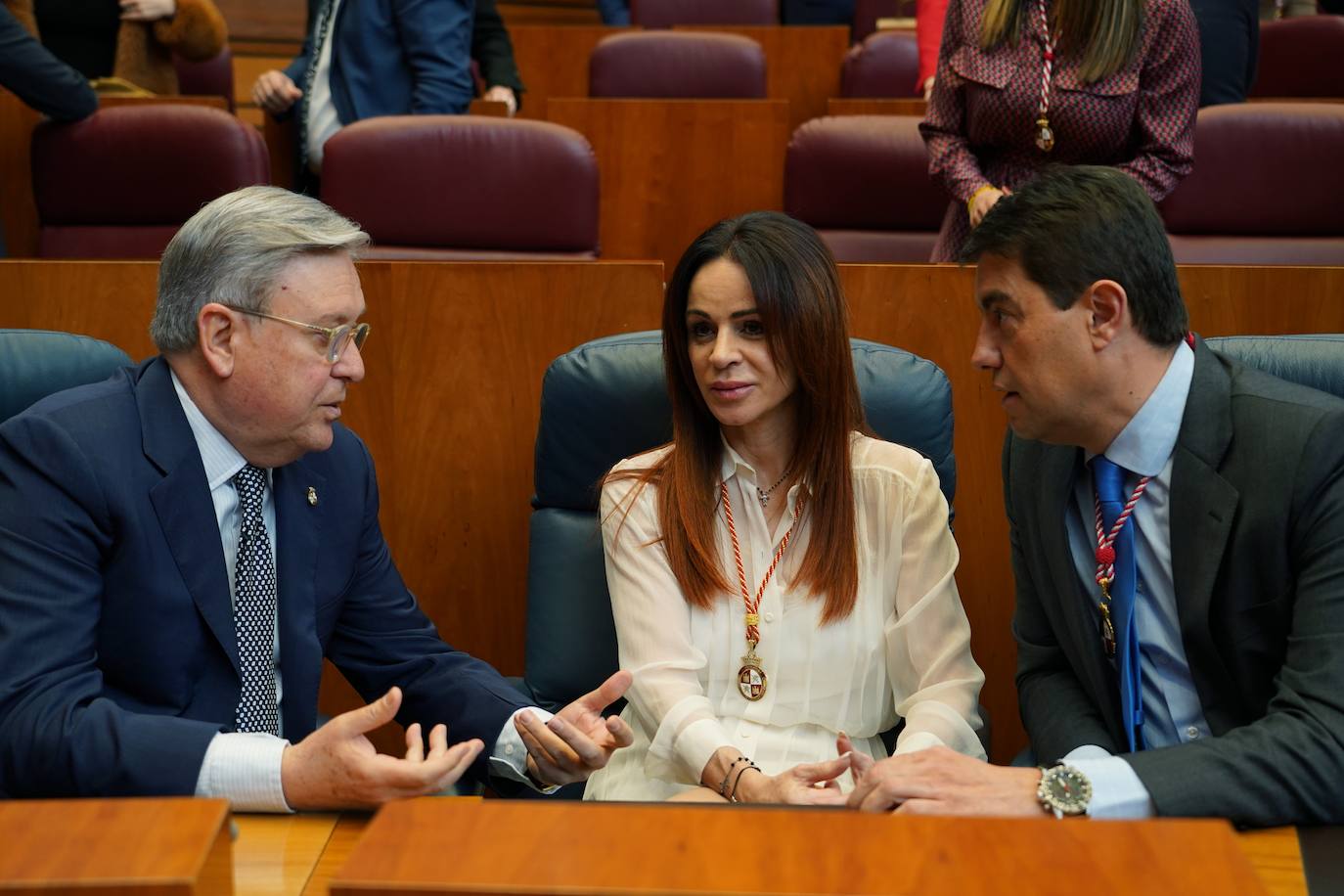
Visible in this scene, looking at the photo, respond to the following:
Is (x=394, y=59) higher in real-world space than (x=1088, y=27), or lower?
lower

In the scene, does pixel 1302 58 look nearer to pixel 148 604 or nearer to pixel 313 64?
pixel 313 64

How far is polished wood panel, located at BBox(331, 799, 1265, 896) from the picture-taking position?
786mm

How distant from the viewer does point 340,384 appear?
1.61 meters

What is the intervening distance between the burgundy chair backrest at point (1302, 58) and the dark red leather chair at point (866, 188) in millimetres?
1639

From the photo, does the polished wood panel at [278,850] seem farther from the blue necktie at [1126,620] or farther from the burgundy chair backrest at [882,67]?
the burgundy chair backrest at [882,67]

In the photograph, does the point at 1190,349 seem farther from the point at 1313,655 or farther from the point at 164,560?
the point at 164,560

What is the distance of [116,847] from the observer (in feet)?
2.73

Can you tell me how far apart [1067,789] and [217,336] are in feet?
3.23

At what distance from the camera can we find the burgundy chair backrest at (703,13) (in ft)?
18.7

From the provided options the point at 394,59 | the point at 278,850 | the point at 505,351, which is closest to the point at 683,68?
the point at 394,59

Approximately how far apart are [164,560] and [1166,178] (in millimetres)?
1788

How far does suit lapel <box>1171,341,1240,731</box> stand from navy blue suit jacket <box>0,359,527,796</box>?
747mm

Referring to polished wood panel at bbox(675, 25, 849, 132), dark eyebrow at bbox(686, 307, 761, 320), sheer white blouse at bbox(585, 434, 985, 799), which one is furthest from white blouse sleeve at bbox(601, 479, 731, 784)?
polished wood panel at bbox(675, 25, 849, 132)

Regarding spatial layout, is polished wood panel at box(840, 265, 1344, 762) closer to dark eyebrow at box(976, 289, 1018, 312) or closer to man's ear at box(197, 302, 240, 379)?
dark eyebrow at box(976, 289, 1018, 312)
